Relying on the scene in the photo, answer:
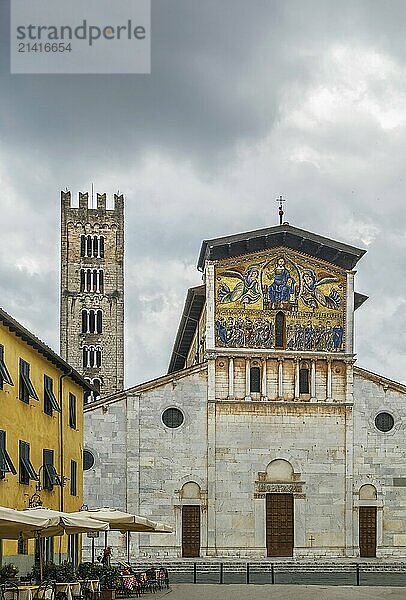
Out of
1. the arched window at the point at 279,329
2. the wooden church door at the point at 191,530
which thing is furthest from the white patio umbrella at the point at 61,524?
the arched window at the point at 279,329

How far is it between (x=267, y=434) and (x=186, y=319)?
10.5 meters

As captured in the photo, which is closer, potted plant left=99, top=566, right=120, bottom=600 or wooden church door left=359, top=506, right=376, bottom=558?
potted plant left=99, top=566, right=120, bottom=600

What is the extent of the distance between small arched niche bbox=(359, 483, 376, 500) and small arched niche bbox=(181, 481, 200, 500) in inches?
308

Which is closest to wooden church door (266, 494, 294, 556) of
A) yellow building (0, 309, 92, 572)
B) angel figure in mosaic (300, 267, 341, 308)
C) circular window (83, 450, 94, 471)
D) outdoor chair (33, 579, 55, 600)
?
circular window (83, 450, 94, 471)

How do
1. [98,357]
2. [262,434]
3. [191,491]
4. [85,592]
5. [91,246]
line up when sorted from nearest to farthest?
[85,592] → [191,491] → [262,434] → [98,357] → [91,246]

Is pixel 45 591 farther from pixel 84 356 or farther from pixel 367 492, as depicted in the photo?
pixel 84 356

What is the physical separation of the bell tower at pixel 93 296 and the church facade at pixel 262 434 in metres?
35.5

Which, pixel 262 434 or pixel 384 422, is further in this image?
pixel 384 422

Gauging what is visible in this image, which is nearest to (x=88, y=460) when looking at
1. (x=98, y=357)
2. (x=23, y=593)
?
(x=23, y=593)

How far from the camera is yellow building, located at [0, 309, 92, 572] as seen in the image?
3109 centimetres

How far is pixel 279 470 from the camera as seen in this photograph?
5478 cm

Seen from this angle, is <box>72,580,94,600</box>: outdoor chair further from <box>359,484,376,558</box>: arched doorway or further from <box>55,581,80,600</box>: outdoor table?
<box>359,484,376,558</box>: arched doorway

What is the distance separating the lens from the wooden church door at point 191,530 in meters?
53.5

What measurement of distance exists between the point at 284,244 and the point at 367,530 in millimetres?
14307
